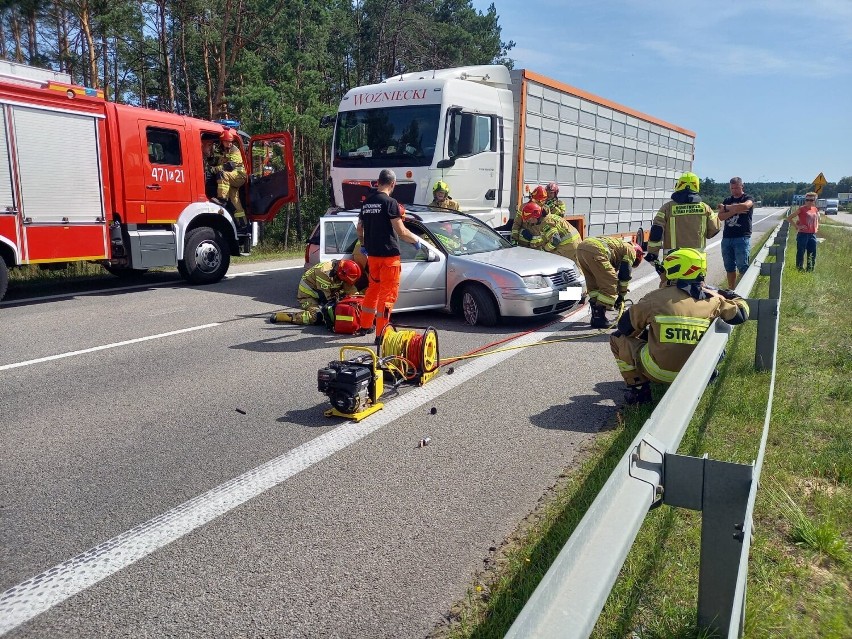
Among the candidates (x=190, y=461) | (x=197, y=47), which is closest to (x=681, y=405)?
(x=190, y=461)

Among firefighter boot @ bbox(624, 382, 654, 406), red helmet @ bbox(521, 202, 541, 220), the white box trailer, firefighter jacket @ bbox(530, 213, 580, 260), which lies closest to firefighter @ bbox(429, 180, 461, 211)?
the white box trailer

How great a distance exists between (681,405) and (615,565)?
3.44ft

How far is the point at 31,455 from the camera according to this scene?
439 cm

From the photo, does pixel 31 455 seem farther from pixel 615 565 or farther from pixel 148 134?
pixel 148 134

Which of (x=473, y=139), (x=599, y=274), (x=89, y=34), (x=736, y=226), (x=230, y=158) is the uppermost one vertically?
(x=89, y=34)

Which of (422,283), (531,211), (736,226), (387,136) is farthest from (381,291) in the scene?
(736,226)

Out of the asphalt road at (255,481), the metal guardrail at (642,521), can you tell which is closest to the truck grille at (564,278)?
the asphalt road at (255,481)

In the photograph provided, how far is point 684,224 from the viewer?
8633 millimetres

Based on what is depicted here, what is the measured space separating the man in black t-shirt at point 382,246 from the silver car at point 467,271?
153 centimetres

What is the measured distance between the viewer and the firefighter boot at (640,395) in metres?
5.20

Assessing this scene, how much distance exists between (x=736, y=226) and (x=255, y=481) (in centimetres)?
857

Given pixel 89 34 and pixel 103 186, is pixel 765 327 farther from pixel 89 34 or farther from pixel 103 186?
pixel 89 34

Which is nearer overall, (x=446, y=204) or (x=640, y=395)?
(x=640, y=395)

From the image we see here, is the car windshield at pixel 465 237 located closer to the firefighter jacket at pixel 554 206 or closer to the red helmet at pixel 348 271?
the red helmet at pixel 348 271
